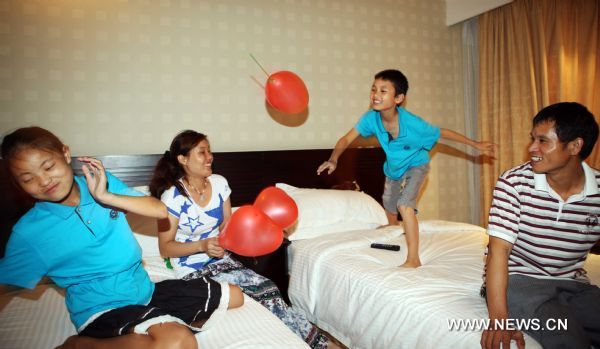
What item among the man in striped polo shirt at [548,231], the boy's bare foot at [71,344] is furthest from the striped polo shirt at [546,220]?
the boy's bare foot at [71,344]

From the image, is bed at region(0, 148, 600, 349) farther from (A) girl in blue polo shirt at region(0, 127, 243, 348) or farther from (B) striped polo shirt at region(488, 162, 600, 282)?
(B) striped polo shirt at region(488, 162, 600, 282)

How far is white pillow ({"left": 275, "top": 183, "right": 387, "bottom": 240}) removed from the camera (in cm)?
255

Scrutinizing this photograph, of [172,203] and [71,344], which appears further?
[172,203]

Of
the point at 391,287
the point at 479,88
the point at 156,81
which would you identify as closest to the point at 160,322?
the point at 391,287

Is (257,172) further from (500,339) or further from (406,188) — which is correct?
(500,339)

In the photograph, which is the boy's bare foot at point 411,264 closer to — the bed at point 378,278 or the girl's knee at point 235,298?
the bed at point 378,278

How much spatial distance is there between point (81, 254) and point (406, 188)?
1.84 meters

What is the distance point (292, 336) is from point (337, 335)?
0.73 metres

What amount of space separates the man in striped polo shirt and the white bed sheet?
117mm

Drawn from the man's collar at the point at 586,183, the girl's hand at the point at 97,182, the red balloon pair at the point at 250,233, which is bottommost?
the red balloon pair at the point at 250,233

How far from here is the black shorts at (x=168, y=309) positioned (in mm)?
1169

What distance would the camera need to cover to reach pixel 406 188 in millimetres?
2330

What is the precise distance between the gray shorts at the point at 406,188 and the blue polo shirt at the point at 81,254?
1.58 metres

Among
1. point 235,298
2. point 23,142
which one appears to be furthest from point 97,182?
point 235,298
